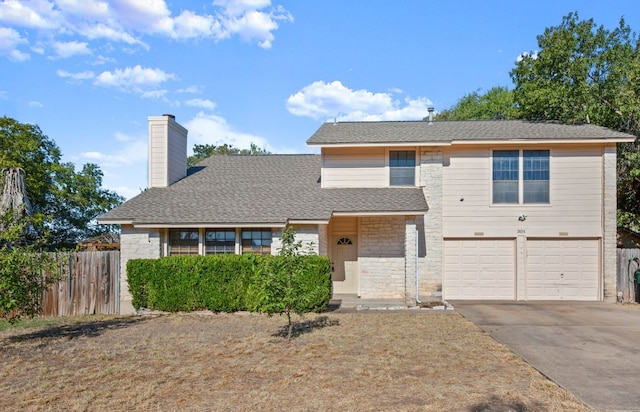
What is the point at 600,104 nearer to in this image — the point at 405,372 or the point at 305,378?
the point at 405,372

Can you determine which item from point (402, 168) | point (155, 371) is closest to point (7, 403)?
point (155, 371)

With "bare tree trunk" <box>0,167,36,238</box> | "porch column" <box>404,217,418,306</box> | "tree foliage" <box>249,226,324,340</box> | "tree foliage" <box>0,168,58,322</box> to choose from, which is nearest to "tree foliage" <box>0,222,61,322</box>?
"tree foliage" <box>0,168,58,322</box>

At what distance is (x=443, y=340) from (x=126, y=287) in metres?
9.28

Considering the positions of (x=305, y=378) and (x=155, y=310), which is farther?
(x=155, y=310)

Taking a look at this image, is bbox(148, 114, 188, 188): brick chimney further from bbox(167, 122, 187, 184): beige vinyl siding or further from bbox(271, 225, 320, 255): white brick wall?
bbox(271, 225, 320, 255): white brick wall

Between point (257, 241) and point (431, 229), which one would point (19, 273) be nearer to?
point (257, 241)

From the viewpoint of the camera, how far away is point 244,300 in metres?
12.2

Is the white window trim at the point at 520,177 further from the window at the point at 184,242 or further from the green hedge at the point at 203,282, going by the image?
the window at the point at 184,242

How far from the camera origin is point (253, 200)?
14.2 metres

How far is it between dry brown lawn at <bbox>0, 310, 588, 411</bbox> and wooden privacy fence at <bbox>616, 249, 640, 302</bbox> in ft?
24.0

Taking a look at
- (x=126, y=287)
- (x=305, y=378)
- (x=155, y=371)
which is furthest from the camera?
(x=126, y=287)

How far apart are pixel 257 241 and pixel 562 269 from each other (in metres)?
9.98

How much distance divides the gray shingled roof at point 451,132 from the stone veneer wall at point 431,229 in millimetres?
770

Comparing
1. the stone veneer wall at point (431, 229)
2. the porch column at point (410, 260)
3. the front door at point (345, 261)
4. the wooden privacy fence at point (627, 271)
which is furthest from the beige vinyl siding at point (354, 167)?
the wooden privacy fence at point (627, 271)
